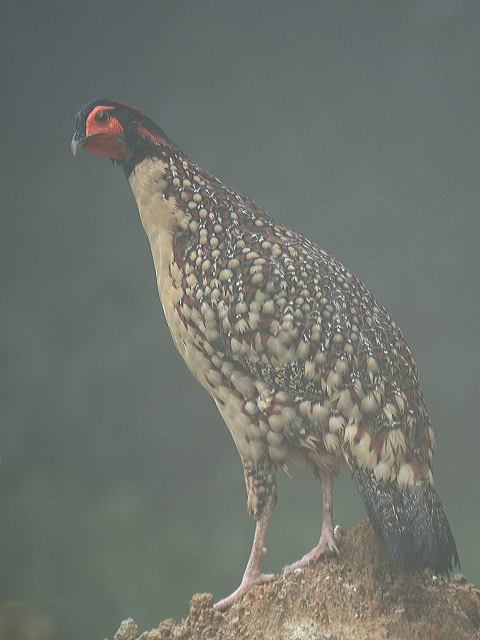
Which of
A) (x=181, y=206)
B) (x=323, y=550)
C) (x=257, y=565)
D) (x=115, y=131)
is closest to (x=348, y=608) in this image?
(x=323, y=550)

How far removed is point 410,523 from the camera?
99.9 inches

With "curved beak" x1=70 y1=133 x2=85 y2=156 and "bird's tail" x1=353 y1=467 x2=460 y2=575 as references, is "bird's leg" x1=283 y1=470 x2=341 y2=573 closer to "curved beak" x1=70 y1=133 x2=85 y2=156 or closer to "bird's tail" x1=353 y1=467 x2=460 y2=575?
"bird's tail" x1=353 y1=467 x2=460 y2=575

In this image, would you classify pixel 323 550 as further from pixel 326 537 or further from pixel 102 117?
pixel 102 117

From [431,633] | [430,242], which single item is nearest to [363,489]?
[431,633]

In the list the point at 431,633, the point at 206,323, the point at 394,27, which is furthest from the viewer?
the point at 394,27

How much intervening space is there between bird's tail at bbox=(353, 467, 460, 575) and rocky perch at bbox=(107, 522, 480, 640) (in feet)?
0.34

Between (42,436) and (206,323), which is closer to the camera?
(206,323)

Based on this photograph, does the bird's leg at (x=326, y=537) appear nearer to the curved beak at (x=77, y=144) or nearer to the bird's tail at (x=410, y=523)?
the bird's tail at (x=410, y=523)

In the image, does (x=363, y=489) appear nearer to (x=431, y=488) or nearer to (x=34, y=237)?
(x=431, y=488)

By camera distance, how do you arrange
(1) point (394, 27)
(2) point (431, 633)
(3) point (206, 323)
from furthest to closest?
(1) point (394, 27) < (3) point (206, 323) < (2) point (431, 633)

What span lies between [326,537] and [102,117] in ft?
5.53

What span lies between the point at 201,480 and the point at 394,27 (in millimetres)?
2198

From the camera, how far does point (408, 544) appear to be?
2.51 meters

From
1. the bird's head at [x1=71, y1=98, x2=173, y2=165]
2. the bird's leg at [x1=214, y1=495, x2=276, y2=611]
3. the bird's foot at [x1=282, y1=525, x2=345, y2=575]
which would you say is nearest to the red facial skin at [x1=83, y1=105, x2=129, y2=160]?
the bird's head at [x1=71, y1=98, x2=173, y2=165]
